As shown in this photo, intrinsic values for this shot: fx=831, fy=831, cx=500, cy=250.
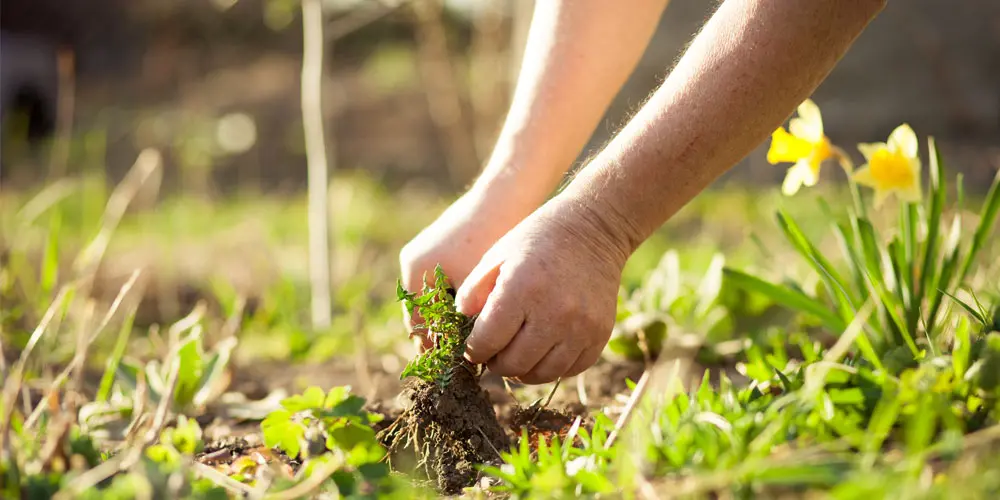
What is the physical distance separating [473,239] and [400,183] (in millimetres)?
5146

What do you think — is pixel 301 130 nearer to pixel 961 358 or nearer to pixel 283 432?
pixel 283 432

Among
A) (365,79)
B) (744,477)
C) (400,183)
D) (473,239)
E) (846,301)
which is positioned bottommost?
(744,477)

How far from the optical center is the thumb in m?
1.23

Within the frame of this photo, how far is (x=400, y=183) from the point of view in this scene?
650cm

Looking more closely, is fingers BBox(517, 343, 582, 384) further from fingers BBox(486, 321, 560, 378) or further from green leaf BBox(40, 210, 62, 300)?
green leaf BBox(40, 210, 62, 300)

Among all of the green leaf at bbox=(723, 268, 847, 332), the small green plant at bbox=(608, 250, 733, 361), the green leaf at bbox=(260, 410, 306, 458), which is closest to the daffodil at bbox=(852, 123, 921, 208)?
the green leaf at bbox=(723, 268, 847, 332)

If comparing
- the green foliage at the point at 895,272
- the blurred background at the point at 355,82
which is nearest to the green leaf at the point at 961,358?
the green foliage at the point at 895,272

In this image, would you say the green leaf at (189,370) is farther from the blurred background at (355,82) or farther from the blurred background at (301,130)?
the blurred background at (355,82)

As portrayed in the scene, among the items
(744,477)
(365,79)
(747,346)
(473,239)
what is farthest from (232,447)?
(365,79)

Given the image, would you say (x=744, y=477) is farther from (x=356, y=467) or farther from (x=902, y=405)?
(x=356, y=467)

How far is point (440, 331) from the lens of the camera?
4.25 ft

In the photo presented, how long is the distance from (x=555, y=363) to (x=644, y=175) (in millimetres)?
303

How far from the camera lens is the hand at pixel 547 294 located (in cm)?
116

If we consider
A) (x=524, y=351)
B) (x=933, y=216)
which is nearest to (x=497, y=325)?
(x=524, y=351)
